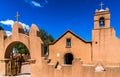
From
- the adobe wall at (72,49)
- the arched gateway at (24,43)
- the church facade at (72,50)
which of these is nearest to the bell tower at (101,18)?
the church facade at (72,50)

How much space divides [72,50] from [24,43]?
48.5 feet

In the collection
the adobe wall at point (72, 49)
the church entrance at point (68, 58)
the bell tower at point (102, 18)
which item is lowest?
the church entrance at point (68, 58)

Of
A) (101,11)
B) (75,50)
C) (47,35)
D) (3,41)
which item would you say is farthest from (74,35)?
(47,35)

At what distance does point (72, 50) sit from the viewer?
104 ft

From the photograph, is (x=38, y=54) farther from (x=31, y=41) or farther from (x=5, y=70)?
(x=5, y=70)

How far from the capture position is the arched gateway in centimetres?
1705

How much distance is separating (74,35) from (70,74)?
17038mm

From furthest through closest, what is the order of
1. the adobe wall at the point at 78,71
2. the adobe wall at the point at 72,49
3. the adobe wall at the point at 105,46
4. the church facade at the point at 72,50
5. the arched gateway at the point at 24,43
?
the adobe wall at the point at 72,49, the adobe wall at the point at 105,46, the arched gateway at the point at 24,43, the church facade at the point at 72,50, the adobe wall at the point at 78,71

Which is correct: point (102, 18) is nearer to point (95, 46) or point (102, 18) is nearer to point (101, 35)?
point (101, 35)

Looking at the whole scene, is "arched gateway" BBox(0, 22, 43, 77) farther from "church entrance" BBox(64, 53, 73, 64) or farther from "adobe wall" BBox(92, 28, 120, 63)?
"adobe wall" BBox(92, 28, 120, 63)

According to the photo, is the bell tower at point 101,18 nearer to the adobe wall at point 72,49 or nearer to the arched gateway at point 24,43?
the adobe wall at point 72,49

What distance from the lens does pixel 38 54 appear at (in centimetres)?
1698

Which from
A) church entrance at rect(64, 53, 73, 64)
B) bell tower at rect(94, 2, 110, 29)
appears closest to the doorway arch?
church entrance at rect(64, 53, 73, 64)

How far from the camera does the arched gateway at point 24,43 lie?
1705cm
